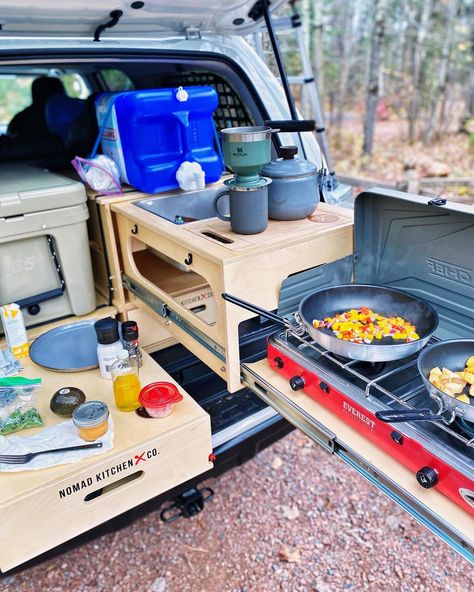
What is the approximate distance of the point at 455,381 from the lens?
3.48 feet

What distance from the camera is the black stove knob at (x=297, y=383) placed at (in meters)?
1.18

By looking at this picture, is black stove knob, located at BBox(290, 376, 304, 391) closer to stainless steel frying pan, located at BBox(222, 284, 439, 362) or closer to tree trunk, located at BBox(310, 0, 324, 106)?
stainless steel frying pan, located at BBox(222, 284, 439, 362)

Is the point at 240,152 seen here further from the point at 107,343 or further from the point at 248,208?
the point at 107,343

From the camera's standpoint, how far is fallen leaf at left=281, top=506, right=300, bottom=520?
6.39ft

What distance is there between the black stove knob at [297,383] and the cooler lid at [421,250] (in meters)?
0.45

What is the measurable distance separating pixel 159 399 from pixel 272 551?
3.02ft

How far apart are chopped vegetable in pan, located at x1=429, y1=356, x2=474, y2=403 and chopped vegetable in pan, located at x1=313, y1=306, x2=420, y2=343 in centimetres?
15

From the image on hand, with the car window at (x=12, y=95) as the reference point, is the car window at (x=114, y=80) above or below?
above

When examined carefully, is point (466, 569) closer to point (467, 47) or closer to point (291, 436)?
point (291, 436)

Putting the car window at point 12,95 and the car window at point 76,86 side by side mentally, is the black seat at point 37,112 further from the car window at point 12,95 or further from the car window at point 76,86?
the car window at point 12,95

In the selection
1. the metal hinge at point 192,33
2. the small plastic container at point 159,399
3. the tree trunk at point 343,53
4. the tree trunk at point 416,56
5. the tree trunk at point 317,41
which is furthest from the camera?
the tree trunk at point 343,53

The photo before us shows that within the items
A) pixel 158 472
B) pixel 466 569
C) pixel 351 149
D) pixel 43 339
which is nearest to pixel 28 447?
pixel 158 472

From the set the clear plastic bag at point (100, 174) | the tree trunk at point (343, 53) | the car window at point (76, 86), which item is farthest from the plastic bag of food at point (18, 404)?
the tree trunk at point (343, 53)

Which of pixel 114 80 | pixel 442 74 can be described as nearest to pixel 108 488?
pixel 114 80
